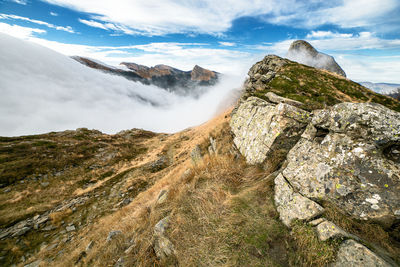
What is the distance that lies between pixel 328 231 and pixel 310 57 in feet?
334

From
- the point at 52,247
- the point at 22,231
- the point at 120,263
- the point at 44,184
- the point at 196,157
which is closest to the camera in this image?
the point at 120,263

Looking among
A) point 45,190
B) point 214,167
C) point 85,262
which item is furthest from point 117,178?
point 214,167

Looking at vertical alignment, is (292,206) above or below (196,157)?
above

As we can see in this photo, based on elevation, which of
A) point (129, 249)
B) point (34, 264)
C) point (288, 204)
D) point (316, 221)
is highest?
point (316, 221)

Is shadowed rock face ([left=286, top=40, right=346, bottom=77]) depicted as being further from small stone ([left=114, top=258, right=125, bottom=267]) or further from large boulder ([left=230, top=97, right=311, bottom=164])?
small stone ([left=114, top=258, right=125, bottom=267])

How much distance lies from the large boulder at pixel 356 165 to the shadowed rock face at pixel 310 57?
93.1 m

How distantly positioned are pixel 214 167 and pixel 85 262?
7521mm

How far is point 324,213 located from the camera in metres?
4.54

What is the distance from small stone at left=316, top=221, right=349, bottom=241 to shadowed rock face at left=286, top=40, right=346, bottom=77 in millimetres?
96132

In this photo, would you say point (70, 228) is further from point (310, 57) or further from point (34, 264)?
point (310, 57)

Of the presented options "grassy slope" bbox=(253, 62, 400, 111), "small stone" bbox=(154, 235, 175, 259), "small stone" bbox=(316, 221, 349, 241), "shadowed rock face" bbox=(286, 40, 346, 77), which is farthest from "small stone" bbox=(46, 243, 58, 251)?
"shadowed rock face" bbox=(286, 40, 346, 77)

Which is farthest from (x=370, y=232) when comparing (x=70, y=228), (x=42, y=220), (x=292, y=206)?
(x=42, y=220)

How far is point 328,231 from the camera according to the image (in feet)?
12.8

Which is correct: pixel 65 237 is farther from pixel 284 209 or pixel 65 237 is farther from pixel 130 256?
pixel 284 209
